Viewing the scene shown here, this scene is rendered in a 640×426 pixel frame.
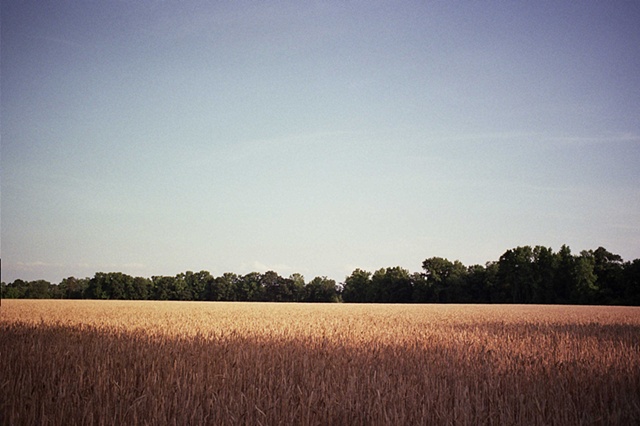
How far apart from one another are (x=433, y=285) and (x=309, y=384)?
89947 millimetres

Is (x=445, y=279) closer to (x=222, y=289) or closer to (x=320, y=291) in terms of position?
(x=320, y=291)

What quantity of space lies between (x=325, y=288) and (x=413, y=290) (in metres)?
19.7

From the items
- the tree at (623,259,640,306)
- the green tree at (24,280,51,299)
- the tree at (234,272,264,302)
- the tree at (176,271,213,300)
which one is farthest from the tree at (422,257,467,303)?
the green tree at (24,280,51,299)

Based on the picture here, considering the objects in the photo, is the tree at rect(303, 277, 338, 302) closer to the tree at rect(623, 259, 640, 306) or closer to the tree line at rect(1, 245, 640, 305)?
the tree line at rect(1, 245, 640, 305)

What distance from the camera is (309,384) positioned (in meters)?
4.76

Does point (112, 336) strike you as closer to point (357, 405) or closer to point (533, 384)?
point (357, 405)

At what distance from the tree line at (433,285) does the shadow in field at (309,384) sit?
75558 millimetres

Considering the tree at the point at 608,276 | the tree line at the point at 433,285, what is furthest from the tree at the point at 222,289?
the tree at the point at 608,276

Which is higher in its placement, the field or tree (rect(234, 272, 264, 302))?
the field

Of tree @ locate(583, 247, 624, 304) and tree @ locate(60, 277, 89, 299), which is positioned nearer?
tree @ locate(583, 247, 624, 304)

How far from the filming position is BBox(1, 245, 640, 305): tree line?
74.0 meters

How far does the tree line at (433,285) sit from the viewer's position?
74.0m

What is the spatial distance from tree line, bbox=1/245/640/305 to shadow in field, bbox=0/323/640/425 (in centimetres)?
7556

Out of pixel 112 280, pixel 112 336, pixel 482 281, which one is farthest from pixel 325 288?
pixel 112 336
